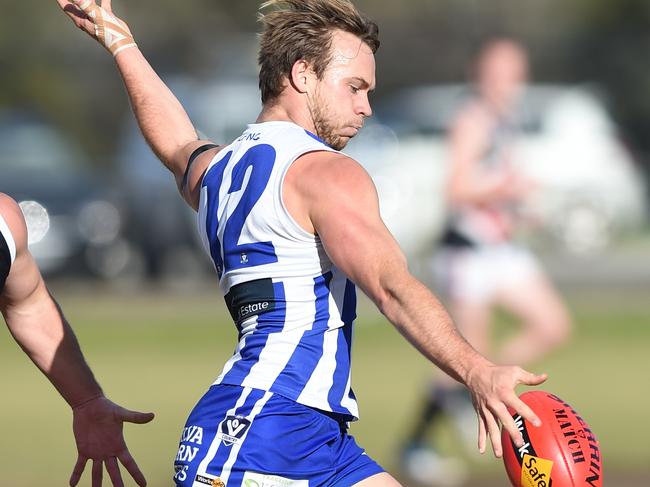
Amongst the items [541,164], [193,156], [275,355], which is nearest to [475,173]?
[193,156]

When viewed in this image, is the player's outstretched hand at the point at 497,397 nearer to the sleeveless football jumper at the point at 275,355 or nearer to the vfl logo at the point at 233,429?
the sleeveless football jumper at the point at 275,355

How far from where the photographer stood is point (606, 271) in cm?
2220

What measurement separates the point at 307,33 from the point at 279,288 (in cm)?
87

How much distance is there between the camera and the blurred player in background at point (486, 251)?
8.59 metres

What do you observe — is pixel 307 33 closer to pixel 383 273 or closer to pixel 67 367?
pixel 383 273

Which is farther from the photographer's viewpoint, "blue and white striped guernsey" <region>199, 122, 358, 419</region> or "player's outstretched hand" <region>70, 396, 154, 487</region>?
"player's outstretched hand" <region>70, 396, 154, 487</region>

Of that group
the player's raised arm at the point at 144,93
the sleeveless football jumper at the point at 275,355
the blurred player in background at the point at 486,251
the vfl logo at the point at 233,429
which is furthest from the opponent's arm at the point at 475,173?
the vfl logo at the point at 233,429

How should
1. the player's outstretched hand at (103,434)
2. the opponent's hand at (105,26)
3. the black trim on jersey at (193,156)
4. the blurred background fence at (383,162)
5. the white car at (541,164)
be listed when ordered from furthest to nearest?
the white car at (541,164) → the blurred background fence at (383,162) → the opponent's hand at (105,26) → the black trim on jersey at (193,156) → the player's outstretched hand at (103,434)

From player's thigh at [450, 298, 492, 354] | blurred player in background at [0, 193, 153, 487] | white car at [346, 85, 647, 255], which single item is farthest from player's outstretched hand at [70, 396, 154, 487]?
white car at [346, 85, 647, 255]

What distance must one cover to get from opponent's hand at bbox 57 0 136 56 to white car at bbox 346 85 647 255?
16.2 meters

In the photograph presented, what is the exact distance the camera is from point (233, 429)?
425 cm

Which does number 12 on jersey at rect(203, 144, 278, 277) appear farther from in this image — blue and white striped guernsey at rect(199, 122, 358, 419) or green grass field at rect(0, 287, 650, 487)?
green grass field at rect(0, 287, 650, 487)

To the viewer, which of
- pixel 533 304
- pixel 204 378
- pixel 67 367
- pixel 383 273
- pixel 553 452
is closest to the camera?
pixel 383 273

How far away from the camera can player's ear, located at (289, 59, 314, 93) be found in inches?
180
